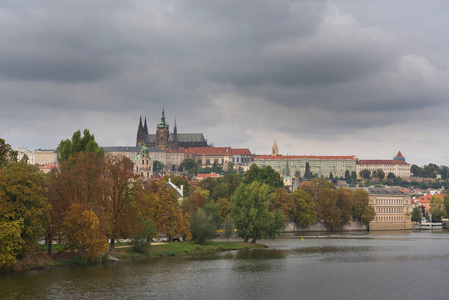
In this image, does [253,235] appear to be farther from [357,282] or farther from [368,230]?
[368,230]

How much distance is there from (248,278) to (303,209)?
71.9m

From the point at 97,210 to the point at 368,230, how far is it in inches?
3465

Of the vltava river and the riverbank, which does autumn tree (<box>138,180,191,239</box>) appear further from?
the vltava river

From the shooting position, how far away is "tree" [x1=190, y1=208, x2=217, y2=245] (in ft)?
255

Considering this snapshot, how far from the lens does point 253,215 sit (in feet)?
268

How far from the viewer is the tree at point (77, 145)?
77.9 metres

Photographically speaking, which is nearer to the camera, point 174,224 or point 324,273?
point 324,273

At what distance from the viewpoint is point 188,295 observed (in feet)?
151

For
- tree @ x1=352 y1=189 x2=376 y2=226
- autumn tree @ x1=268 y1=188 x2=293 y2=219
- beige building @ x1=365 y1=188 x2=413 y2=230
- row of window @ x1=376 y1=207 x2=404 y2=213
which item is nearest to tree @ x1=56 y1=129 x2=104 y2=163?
autumn tree @ x1=268 y1=188 x2=293 y2=219

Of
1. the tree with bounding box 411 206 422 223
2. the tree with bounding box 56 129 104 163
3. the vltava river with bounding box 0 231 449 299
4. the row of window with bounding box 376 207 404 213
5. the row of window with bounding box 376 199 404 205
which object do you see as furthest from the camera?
the tree with bounding box 411 206 422 223

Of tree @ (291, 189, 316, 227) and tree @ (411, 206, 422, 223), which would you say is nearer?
tree @ (291, 189, 316, 227)

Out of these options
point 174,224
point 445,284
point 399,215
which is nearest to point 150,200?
point 174,224

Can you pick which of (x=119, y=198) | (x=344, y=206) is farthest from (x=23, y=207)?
(x=344, y=206)

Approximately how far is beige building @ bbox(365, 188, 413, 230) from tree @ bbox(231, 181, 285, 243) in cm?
6509
